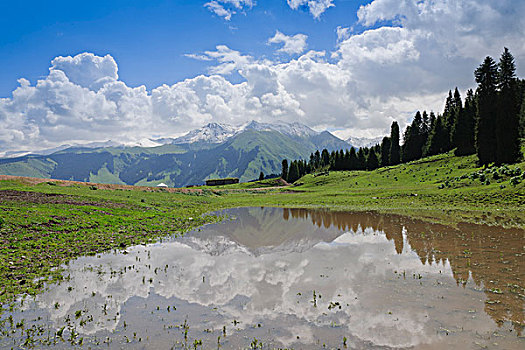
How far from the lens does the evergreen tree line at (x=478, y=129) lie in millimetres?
53119

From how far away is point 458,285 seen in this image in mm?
11812

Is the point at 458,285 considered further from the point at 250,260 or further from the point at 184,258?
the point at 184,258

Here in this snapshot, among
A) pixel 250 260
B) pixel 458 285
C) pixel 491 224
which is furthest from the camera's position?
pixel 491 224

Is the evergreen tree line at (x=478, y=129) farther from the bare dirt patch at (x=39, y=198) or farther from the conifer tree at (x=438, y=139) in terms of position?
the bare dirt patch at (x=39, y=198)

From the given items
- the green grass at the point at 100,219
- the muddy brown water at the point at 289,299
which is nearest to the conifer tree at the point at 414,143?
the green grass at the point at 100,219

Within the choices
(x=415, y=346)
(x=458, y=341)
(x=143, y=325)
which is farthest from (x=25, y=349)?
(x=458, y=341)

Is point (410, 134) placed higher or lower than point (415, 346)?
higher

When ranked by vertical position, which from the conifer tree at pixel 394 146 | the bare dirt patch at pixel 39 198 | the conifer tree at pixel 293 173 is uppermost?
the conifer tree at pixel 394 146

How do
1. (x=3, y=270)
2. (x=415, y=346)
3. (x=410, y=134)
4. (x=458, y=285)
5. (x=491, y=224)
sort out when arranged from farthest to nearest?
(x=410, y=134) → (x=491, y=224) → (x=3, y=270) → (x=458, y=285) → (x=415, y=346)

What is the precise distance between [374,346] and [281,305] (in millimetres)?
3462

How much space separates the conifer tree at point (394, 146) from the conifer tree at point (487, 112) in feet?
219

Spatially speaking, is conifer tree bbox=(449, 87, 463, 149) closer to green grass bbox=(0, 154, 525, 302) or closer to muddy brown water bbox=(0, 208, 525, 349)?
green grass bbox=(0, 154, 525, 302)

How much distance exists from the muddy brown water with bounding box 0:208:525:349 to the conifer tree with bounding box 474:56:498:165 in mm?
48769

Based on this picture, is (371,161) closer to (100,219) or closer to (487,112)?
(487,112)
